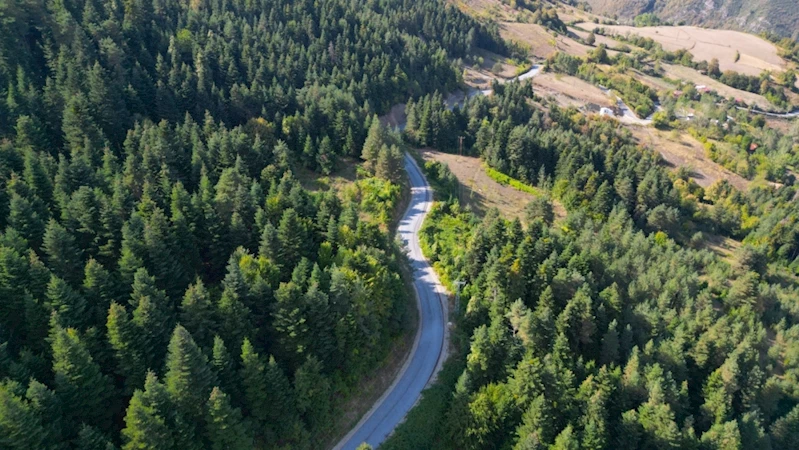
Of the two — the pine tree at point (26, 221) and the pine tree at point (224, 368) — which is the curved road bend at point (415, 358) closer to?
A: the pine tree at point (224, 368)

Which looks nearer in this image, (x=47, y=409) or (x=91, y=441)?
(x=47, y=409)

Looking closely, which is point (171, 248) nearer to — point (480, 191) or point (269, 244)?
point (269, 244)

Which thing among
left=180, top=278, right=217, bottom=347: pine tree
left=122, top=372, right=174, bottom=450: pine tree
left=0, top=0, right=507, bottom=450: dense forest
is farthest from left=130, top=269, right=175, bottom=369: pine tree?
left=122, top=372, right=174, bottom=450: pine tree

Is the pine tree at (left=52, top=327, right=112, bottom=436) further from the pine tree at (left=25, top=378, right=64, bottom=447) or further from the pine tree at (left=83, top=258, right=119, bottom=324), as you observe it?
the pine tree at (left=83, top=258, right=119, bottom=324)

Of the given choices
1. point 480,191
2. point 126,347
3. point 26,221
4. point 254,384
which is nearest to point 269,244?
point 254,384

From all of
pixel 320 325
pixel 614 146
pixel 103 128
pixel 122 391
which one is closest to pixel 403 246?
pixel 320 325

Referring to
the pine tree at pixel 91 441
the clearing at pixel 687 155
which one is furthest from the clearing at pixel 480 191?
the clearing at pixel 687 155

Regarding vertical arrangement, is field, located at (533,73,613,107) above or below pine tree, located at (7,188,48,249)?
below
